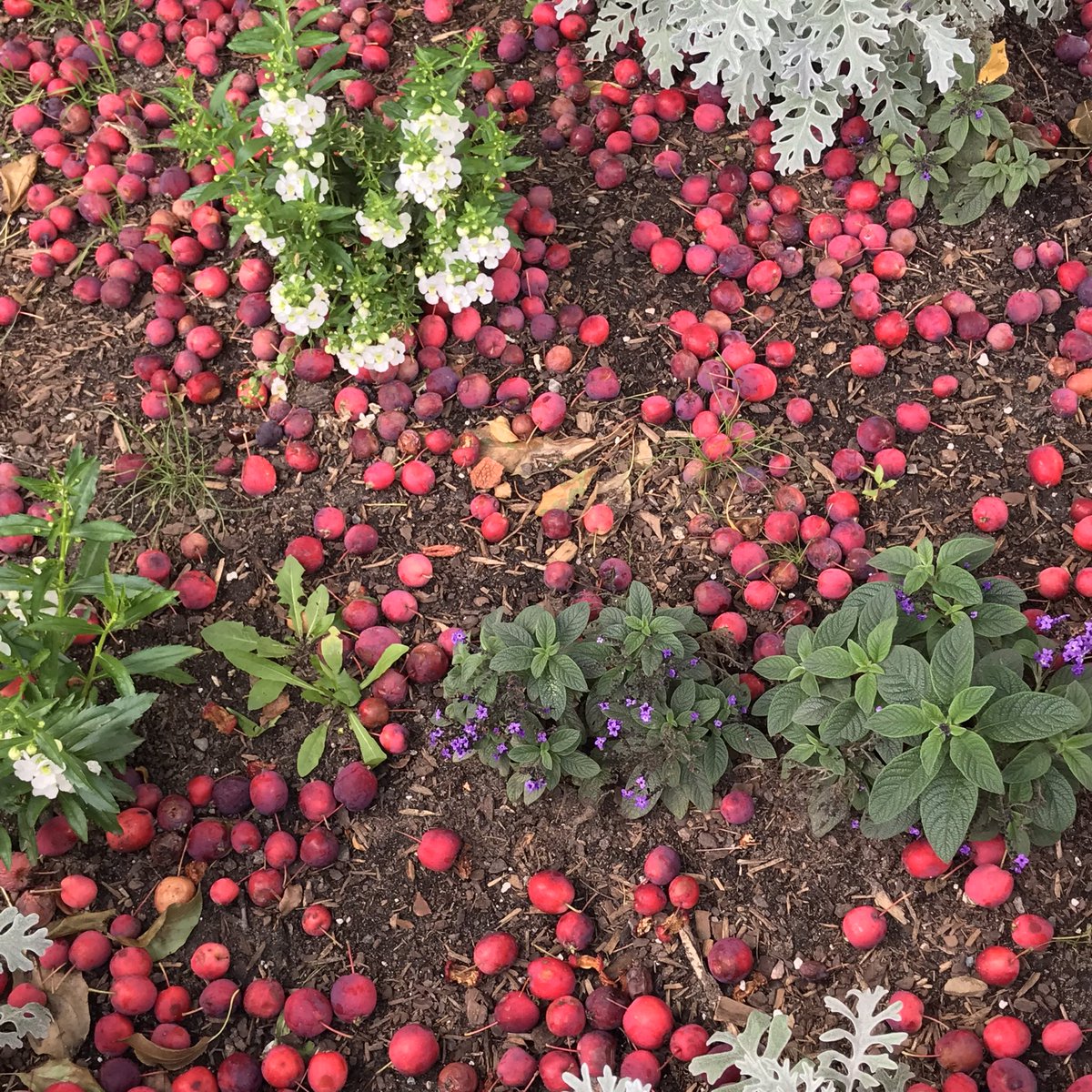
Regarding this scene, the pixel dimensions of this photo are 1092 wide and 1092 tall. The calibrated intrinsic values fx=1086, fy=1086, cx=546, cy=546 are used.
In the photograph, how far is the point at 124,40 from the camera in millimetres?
4156

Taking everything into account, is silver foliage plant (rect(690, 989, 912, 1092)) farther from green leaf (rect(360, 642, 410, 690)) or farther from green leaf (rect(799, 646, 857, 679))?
green leaf (rect(360, 642, 410, 690))

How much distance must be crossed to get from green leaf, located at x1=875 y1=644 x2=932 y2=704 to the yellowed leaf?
7.27ft

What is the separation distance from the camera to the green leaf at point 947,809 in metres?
2.46

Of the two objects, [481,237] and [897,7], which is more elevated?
[897,7]

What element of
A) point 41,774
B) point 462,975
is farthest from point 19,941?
point 462,975

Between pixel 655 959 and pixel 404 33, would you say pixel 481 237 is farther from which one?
pixel 655 959

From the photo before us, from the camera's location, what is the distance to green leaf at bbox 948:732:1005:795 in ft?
7.89

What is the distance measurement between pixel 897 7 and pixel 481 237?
1.55 meters

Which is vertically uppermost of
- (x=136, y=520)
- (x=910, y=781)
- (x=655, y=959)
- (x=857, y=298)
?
(x=857, y=298)

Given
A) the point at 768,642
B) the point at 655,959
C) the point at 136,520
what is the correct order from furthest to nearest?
1. the point at 136,520
2. the point at 768,642
3. the point at 655,959

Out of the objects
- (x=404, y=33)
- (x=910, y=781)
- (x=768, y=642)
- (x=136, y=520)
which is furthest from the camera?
(x=404, y=33)

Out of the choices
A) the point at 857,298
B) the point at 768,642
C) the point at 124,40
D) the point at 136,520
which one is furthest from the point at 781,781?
the point at 124,40

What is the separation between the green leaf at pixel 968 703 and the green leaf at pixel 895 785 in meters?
0.11

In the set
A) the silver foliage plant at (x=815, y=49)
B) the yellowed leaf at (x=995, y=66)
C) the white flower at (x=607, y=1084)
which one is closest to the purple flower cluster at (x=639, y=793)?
the white flower at (x=607, y=1084)
